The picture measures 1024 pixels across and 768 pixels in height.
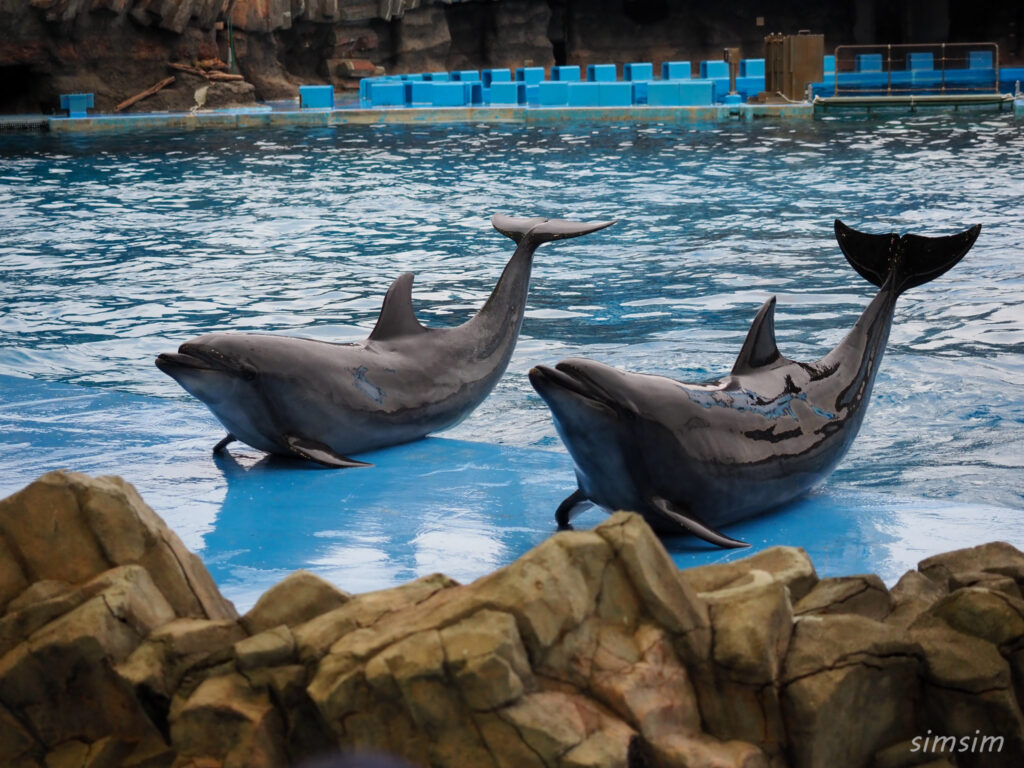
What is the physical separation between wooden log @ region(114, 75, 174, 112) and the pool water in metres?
5.08

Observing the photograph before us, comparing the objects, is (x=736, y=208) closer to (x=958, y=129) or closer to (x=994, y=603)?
(x=958, y=129)

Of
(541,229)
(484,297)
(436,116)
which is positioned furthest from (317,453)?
(436,116)

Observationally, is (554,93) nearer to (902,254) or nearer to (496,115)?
(496,115)

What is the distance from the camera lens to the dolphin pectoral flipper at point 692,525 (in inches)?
161

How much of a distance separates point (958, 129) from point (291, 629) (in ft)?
63.2

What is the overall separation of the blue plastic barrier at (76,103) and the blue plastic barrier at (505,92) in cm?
796

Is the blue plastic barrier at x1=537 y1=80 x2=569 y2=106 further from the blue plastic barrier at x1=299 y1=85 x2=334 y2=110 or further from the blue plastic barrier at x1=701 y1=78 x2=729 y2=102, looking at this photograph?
the blue plastic barrier at x1=299 y1=85 x2=334 y2=110

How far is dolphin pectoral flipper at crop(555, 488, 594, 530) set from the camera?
14.3 feet

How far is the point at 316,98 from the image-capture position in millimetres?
26344

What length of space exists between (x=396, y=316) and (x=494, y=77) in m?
24.6

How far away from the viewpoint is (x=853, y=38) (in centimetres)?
3816

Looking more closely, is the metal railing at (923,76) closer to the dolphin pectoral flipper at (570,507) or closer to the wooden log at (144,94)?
the wooden log at (144,94)

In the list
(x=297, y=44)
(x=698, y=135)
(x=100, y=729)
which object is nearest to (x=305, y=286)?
(x=100, y=729)

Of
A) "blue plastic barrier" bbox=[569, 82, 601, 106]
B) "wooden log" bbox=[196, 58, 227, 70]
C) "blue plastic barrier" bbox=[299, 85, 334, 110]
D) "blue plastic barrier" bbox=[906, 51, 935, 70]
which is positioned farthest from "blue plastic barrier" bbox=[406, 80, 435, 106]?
"blue plastic barrier" bbox=[906, 51, 935, 70]
